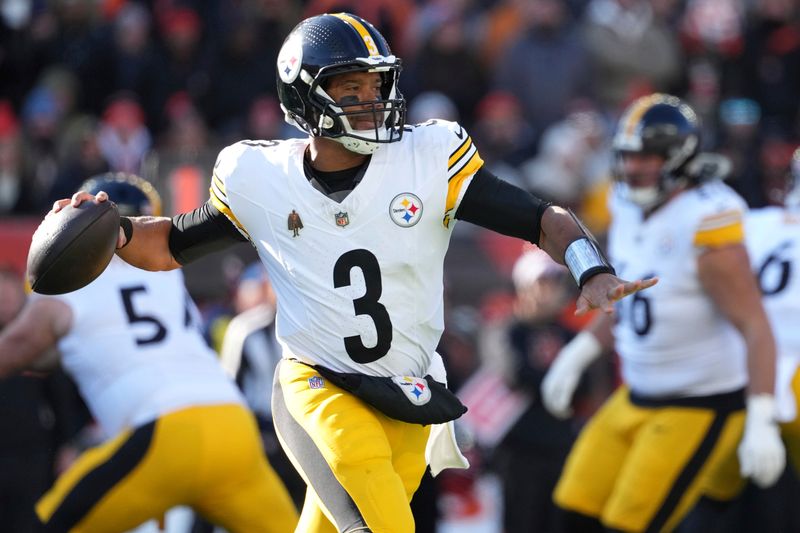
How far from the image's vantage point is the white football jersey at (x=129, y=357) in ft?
16.5

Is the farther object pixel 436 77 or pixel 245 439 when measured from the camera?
pixel 436 77

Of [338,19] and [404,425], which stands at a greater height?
[338,19]

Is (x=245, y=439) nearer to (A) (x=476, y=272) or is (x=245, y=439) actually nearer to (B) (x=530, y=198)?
(B) (x=530, y=198)

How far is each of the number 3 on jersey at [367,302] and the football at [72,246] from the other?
634mm

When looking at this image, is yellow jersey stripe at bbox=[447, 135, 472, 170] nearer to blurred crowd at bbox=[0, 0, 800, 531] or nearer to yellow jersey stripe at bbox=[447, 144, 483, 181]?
yellow jersey stripe at bbox=[447, 144, 483, 181]

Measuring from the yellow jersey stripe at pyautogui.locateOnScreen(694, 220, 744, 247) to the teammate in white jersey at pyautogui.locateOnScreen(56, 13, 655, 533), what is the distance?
147cm

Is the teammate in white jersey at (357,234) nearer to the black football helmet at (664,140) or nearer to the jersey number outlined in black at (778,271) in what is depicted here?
the black football helmet at (664,140)

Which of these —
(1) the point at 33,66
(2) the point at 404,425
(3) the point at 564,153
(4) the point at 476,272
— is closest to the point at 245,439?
(2) the point at 404,425

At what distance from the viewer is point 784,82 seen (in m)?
10.8

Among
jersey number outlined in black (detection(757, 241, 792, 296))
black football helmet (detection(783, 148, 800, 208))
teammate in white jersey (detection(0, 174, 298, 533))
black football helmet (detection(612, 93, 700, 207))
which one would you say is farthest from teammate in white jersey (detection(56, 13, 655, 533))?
black football helmet (detection(783, 148, 800, 208))

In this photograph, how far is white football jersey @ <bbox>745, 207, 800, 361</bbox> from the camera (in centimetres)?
575

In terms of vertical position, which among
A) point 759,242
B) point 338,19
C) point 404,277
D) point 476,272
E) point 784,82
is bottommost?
point 476,272

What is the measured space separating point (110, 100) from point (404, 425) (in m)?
6.75

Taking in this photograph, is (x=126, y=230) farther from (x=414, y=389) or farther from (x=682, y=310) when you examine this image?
(x=682, y=310)
